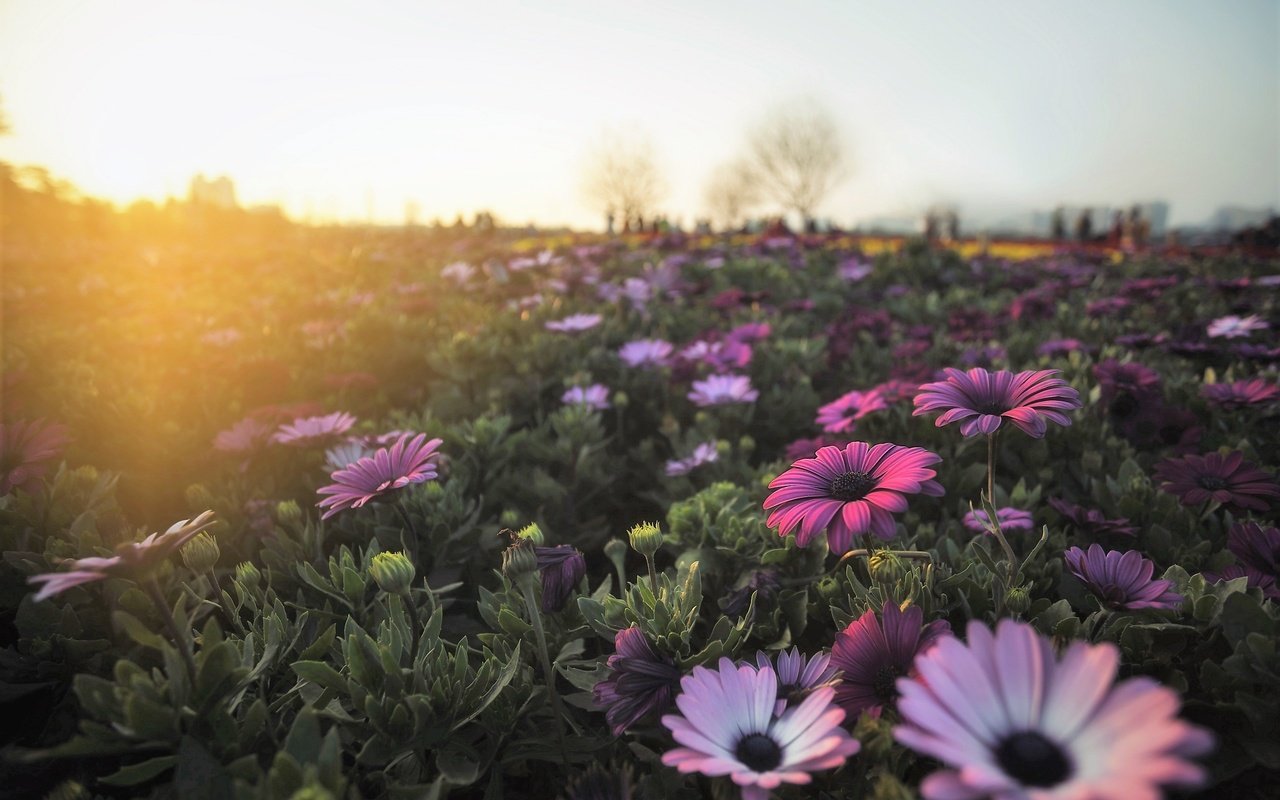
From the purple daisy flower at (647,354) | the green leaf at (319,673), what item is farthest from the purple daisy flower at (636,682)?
the purple daisy flower at (647,354)

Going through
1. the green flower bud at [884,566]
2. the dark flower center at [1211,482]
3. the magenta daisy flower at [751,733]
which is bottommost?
the magenta daisy flower at [751,733]

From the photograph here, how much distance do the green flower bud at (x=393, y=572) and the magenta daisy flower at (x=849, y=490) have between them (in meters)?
0.54

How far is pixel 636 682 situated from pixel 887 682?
12.6 inches

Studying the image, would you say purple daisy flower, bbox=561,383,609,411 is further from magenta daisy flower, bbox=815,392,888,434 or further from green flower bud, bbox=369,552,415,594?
green flower bud, bbox=369,552,415,594

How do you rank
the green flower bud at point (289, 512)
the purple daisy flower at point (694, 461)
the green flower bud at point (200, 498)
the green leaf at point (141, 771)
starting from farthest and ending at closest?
the purple daisy flower at point (694, 461) < the green flower bud at point (200, 498) < the green flower bud at point (289, 512) < the green leaf at point (141, 771)

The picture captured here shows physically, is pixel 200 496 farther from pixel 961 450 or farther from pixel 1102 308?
pixel 1102 308

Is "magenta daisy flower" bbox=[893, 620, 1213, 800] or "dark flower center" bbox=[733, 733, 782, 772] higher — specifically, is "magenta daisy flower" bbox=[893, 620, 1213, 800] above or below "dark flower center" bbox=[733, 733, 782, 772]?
above

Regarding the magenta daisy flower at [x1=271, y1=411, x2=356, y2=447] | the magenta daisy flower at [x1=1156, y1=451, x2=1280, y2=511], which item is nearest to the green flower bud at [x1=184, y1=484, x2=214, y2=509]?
the magenta daisy flower at [x1=271, y1=411, x2=356, y2=447]

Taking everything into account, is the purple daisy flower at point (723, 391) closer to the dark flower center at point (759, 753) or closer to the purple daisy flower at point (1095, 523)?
the purple daisy flower at point (1095, 523)

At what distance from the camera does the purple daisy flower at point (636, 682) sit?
2.86ft

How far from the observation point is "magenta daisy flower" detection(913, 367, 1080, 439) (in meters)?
0.95

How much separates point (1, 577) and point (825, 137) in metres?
32.9

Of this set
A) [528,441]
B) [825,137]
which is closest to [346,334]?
[528,441]

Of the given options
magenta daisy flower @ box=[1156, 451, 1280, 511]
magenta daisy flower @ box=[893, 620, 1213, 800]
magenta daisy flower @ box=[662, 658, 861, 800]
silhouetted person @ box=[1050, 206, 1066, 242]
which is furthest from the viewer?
silhouetted person @ box=[1050, 206, 1066, 242]
